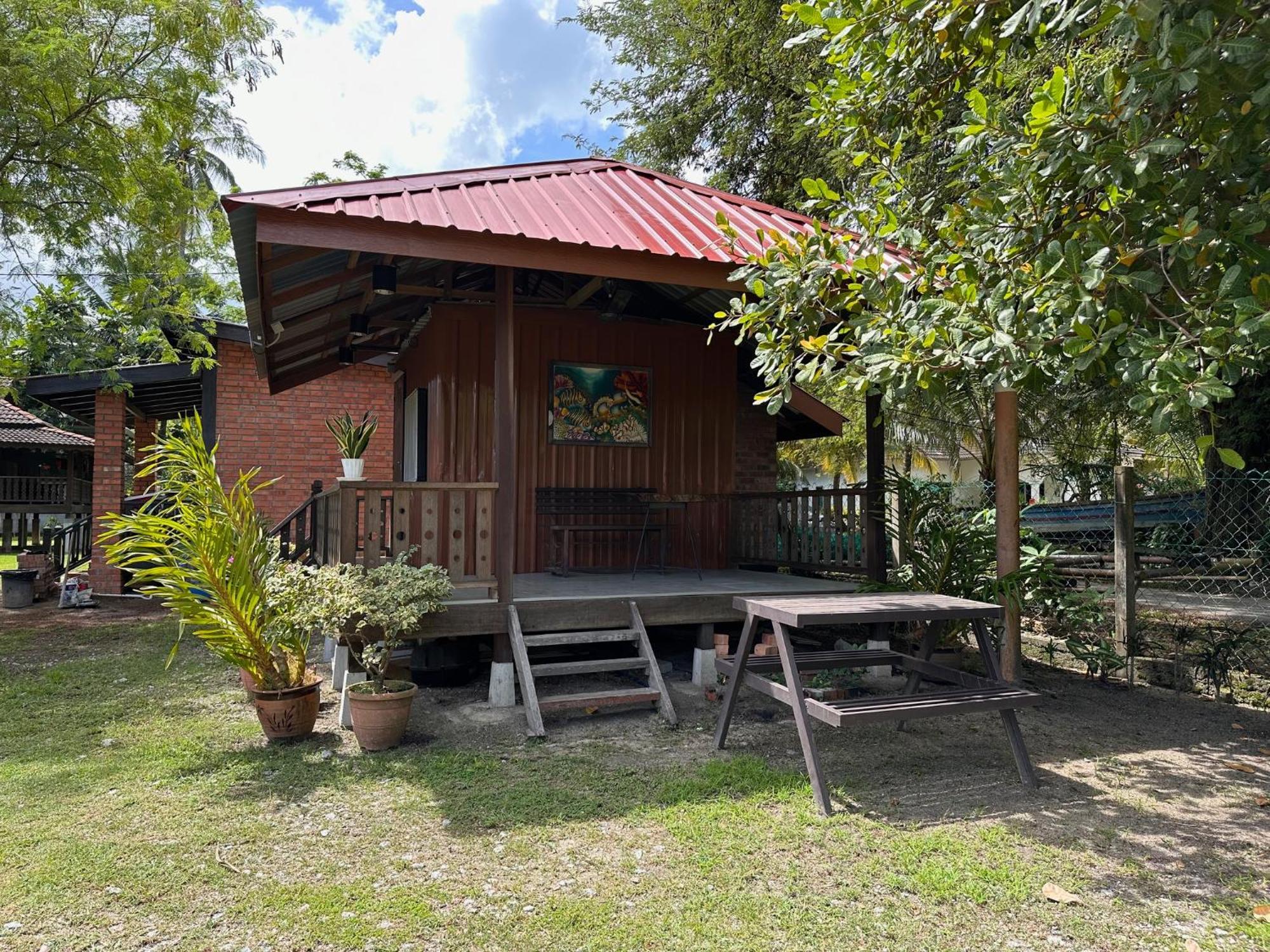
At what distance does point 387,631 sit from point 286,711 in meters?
0.78

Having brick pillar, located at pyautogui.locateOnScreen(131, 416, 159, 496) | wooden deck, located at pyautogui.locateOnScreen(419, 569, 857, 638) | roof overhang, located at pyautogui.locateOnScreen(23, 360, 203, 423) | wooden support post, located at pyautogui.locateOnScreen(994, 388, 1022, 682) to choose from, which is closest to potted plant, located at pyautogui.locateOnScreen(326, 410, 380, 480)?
wooden deck, located at pyautogui.locateOnScreen(419, 569, 857, 638)

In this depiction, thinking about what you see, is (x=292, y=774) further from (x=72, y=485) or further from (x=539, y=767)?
(x=72, y=485)

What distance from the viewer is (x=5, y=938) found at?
2.65 m

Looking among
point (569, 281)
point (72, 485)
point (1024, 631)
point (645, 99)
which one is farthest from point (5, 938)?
point (72, 485)

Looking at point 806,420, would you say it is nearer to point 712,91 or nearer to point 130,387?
point 712,91

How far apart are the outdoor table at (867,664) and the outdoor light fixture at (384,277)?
3626 millimetres

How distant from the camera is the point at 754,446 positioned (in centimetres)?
941

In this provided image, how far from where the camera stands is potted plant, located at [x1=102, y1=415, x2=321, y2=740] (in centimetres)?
455

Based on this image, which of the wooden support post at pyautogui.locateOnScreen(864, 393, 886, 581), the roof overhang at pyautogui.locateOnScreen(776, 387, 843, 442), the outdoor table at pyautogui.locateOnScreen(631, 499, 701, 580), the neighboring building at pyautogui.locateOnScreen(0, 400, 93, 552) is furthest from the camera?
the neighboring building at pyautogui.locateOnScreen(0, 400, 93, 552)

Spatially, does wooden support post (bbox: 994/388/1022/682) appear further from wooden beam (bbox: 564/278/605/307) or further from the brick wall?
the brick wall

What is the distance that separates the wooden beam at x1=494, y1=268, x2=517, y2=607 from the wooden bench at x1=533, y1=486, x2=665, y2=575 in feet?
6.86

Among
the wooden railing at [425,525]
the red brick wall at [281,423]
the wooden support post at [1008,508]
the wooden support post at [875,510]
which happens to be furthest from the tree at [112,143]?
the wooden support post at [1008,508]

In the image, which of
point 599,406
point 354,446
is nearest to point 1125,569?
point 599,406

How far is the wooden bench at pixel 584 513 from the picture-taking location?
782 centimetres
